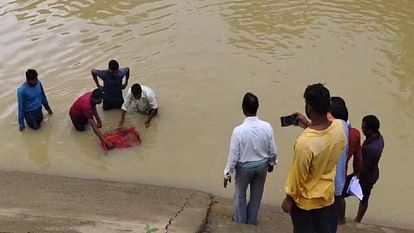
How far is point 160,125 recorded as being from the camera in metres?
10.0

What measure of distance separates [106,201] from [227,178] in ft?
6.48

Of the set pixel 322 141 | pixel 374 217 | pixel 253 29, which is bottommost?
pixel 374 217

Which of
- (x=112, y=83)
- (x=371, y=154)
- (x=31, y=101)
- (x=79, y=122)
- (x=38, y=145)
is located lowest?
(x=38, y=145)

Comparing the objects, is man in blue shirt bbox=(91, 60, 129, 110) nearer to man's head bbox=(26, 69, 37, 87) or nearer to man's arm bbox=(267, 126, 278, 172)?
man's head bbox=(26, 69, 37, 87)

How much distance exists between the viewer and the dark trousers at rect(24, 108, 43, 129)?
31.7 feet

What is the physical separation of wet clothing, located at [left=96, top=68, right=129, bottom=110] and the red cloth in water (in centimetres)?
67

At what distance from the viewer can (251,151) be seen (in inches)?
241

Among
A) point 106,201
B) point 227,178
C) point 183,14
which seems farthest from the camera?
point 183,14

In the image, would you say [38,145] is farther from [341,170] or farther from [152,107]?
[341,170]

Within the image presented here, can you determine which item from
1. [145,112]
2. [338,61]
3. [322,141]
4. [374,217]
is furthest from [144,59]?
[322,141]

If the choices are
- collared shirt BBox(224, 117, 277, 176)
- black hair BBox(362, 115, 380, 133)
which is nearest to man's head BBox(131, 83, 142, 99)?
collared shirt BBox(224, 117, 277, 176)

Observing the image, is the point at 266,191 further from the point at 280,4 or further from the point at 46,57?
the point at 280,4

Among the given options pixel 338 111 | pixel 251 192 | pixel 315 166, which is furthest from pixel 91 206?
pixel 315 166

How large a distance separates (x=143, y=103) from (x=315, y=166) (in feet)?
18.2
